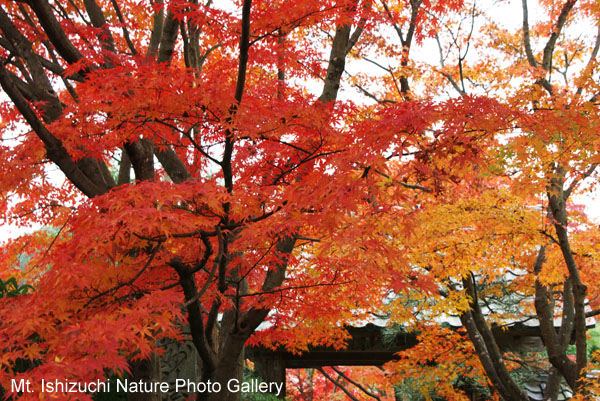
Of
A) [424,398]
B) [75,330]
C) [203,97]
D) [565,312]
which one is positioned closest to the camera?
[75,330]

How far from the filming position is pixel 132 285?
329 centimetres

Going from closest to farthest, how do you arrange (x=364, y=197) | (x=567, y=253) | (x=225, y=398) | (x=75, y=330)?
(x=75, y=330)
(x=364, y=197)
(x=225, y=398)
(x=567, y=253)

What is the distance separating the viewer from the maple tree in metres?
→ 2.75

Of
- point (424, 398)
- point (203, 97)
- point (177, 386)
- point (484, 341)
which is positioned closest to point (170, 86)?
point (203, 97)

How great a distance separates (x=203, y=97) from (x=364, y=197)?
4.32 ft

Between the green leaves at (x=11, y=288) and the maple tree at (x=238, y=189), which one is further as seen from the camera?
the green leaves at (x=11, y=288)

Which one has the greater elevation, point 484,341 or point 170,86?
point 170,86

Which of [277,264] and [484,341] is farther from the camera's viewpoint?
[484,341]

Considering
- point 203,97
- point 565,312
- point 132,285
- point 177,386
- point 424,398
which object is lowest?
point 424,398

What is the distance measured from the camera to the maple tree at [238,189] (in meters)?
2.75

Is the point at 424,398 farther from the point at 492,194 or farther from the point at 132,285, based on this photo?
the point at 132,285

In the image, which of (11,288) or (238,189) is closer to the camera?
(238,189)

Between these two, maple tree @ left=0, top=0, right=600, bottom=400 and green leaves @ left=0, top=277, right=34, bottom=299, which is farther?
green leaves @ left=0, top=277, right=34, bottom=299

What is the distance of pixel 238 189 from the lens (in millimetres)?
3600
